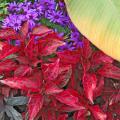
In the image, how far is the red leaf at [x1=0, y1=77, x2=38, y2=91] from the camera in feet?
5.11

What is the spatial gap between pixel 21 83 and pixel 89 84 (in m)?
0.28

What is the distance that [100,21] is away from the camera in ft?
4.81

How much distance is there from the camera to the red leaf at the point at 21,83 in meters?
1.56

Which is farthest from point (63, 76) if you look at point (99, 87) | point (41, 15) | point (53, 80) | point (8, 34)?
→ point (41, 15)

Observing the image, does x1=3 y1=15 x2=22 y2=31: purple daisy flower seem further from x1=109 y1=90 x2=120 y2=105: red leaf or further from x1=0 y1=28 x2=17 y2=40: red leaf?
x1=109 y1=90 x2=120 y2=105: red leaf

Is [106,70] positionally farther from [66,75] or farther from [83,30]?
[83,30]

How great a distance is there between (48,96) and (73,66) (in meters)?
0.18

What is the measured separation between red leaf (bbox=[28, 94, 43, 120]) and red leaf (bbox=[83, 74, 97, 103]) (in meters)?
0.19

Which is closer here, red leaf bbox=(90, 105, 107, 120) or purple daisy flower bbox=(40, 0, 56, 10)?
red leaf bbox=(90, 105, 107, 120)

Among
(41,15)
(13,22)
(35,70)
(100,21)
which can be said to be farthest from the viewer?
(41,15)

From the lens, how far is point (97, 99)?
5.91 ft

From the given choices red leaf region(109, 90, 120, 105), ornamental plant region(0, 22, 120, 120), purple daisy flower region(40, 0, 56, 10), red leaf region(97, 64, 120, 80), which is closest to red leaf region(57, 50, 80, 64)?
ornamental plant region(0, 22, 120, 120)

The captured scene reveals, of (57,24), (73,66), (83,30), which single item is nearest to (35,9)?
(57,24)

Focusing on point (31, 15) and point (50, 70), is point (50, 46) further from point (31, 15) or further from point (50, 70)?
point (31, 15)
